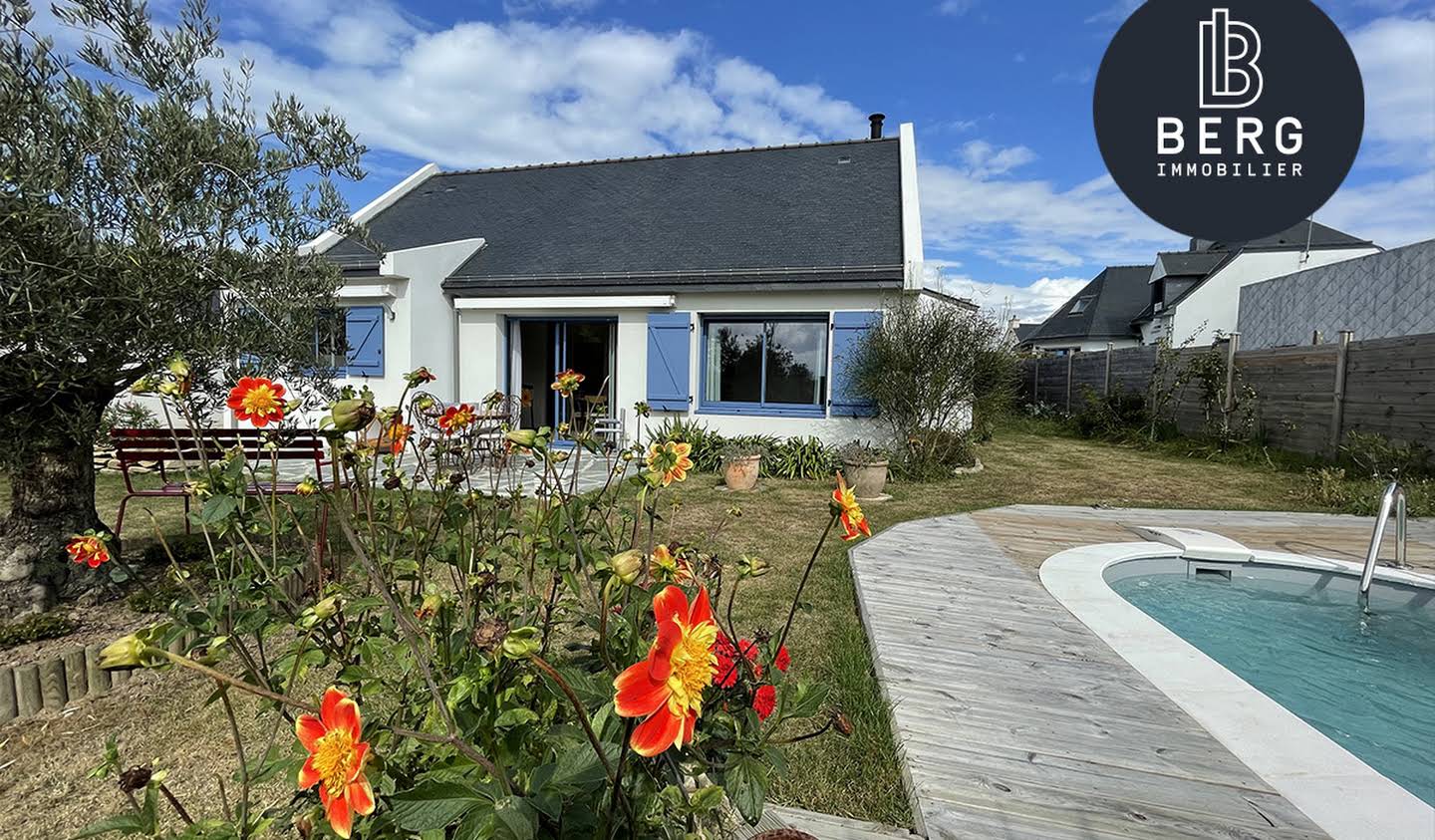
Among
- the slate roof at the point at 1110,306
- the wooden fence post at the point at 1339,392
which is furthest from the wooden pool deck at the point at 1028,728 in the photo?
the slate roof at the point at 1110,306

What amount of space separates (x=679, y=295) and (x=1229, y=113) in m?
6.72

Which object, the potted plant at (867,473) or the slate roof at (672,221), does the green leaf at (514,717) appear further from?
the slate roof at (672,221)

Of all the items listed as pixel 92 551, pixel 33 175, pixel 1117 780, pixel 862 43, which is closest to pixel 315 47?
pixel 33 175

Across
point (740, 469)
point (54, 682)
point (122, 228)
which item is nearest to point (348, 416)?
point (122, 228)

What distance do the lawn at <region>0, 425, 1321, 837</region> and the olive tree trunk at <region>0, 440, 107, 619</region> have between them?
0.89 metres

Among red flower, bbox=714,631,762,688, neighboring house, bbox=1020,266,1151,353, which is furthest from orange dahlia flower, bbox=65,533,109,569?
neighboring house, bbox=1020,266,1151,353

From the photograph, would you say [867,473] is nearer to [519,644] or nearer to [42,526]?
[42,526]

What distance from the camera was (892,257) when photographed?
9.26 metres

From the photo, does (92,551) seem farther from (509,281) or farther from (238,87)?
(509,281)

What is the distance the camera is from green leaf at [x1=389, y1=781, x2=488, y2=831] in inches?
30.6

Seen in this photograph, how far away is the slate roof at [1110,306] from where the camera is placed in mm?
32375

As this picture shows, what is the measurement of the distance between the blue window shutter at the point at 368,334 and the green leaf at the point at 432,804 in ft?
34.0

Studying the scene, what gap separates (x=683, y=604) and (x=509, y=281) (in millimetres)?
10313

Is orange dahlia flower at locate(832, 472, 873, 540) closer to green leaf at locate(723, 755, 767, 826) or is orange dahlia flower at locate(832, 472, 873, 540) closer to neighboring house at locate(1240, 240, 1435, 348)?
green leaf at locate(723, 755, 767, 826)
